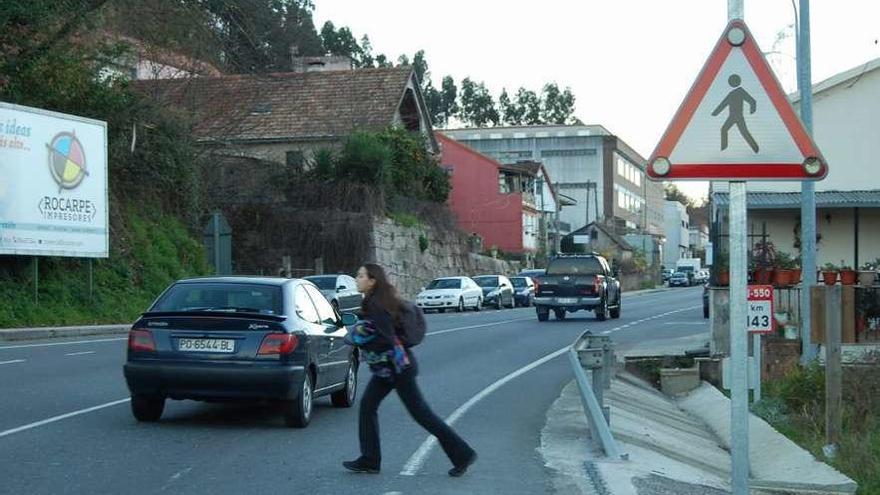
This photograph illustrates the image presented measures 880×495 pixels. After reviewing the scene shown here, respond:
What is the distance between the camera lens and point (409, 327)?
9188 mm

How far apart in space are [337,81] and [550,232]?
3726cm

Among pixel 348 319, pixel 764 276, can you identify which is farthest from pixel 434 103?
pixel 348 319

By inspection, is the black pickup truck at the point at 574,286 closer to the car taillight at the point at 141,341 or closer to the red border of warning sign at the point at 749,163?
the car taillight at the point at 141,341

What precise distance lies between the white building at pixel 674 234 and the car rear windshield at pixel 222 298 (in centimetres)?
11971

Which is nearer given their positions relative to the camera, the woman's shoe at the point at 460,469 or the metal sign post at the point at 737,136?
the metal sign post at the point at 737,136

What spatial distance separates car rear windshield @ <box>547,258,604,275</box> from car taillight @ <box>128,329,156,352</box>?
25.9 meters

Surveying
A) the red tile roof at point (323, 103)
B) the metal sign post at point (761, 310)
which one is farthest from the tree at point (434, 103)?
the metal sign post at point (761, 310)

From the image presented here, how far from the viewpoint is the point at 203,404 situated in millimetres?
13992

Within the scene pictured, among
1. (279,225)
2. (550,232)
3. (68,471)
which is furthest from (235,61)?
(550,232)

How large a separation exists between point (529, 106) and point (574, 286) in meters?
99.2

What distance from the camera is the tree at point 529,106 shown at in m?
134

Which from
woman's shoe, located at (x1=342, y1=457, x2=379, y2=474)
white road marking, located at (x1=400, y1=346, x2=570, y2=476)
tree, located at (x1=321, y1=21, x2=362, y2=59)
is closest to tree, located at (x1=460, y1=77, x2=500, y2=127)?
tree, located at (x1=321, y1=21, x2=362, y2=59)

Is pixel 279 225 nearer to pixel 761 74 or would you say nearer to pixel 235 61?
pixel 235 61

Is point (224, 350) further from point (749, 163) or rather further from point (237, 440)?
point (749, 163)
